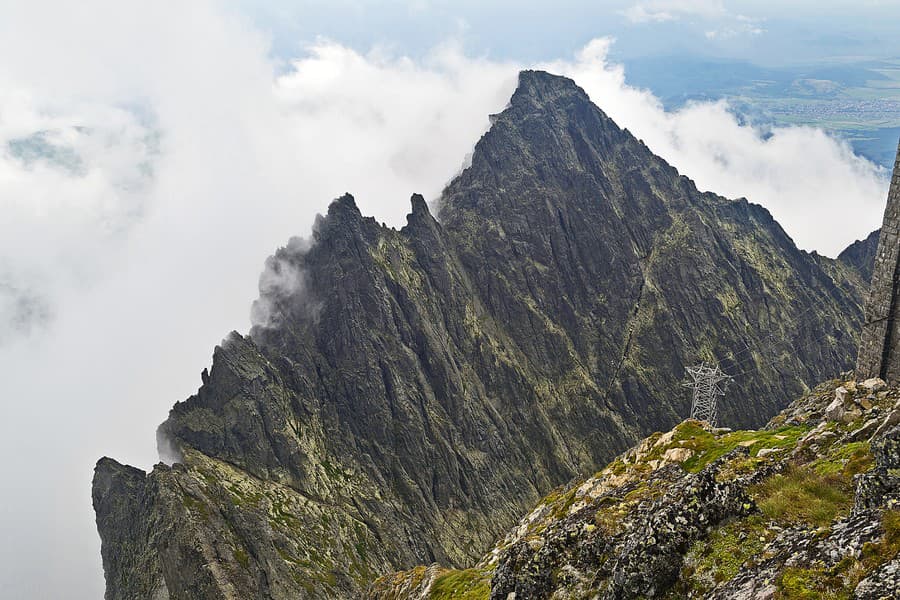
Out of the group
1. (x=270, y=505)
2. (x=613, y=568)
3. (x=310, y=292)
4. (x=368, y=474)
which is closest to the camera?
(x=613, y=568)

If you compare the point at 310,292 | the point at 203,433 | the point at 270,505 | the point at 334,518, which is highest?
the point at 310,292

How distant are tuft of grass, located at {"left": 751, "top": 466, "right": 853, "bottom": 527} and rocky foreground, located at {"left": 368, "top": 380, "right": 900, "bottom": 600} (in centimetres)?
→ 5

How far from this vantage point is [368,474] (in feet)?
488

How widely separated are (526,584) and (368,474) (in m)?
130

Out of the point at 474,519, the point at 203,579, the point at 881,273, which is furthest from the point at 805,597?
the point at 474,519

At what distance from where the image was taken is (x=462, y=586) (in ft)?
136

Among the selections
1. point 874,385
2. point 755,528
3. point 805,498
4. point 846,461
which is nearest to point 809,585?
point 755,528

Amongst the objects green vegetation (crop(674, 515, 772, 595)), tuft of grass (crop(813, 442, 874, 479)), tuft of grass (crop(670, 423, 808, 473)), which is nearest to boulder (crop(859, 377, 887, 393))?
tuft of grass (crop(670, 423, 808, 473))

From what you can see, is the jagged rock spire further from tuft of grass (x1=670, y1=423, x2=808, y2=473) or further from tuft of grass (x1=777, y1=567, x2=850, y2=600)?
tuft of grass (x1=777, y1=567, x2=850, y2=600)

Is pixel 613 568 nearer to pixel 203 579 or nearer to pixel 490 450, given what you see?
pixel 203 579

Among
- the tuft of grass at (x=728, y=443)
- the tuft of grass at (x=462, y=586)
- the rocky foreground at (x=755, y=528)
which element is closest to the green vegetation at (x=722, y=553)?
the rocky foreground at (x=755, y=528)

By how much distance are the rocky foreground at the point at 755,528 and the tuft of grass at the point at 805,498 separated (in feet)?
0.15

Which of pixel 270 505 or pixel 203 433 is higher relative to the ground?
pixel 203 433

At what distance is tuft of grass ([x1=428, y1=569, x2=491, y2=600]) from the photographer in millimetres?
37438
